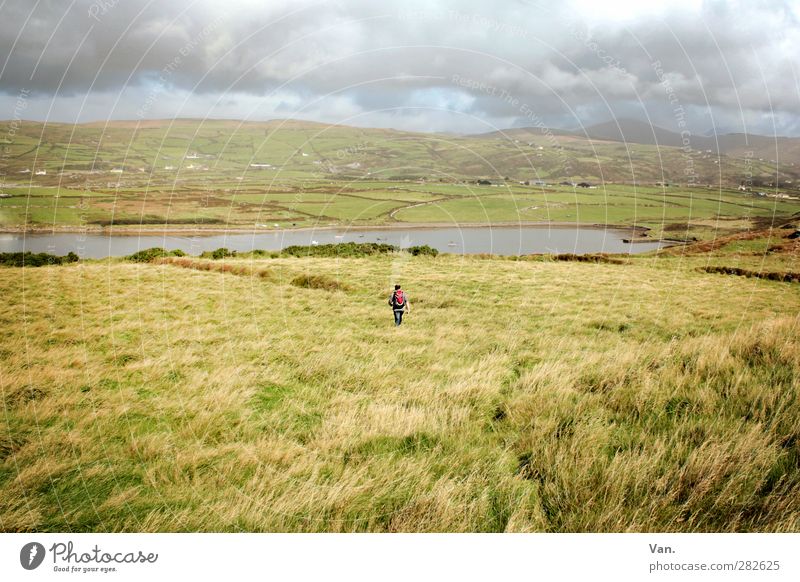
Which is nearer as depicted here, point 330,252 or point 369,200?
point 330,252

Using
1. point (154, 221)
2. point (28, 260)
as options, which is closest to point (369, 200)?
point (154, 221)

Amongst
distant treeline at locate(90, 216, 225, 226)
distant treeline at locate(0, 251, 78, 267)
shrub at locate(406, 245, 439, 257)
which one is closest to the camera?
distant treeline at locate(0, 251, 78, 267)

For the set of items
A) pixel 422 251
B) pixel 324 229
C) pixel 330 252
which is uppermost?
pixel 324 229

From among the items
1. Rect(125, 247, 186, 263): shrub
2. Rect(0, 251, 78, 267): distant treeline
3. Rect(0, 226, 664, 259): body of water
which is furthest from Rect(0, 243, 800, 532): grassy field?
Rect(0, 226, 664, 259): body of water

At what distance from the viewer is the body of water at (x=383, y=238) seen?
44.4 meters

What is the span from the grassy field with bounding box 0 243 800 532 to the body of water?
102 feet

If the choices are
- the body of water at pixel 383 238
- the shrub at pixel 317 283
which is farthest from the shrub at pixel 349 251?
the body of water at pixel 383 238

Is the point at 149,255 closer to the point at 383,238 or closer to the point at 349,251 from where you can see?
the point at 349,251

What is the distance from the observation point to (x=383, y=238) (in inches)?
1624

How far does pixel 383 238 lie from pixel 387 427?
37.2 meters

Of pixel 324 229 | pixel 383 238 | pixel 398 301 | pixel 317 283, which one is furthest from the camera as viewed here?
pixel 324 229

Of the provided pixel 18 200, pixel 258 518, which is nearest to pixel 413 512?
pixel 258 518

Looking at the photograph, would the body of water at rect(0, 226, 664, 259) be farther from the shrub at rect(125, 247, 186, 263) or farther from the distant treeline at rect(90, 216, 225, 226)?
the shrub at rect(125, 247, 186, 263)
